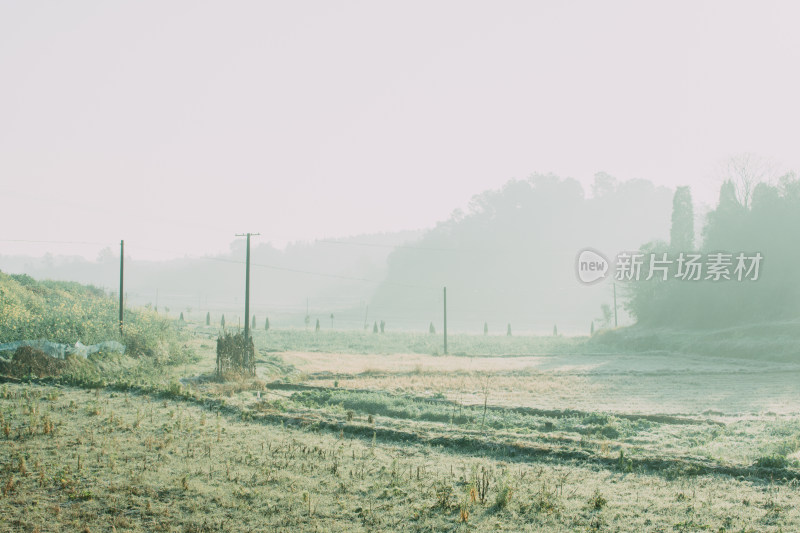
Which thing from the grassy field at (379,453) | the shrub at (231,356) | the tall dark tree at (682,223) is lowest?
the grassy field at (379,453)

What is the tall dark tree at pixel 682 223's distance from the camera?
211ft

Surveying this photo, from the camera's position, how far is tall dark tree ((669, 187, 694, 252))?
64250mm

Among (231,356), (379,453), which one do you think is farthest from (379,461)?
(231,356)

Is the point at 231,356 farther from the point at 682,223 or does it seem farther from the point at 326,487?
the point at 682,223

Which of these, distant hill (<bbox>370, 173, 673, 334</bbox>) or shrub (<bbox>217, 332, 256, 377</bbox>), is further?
distant hill (<bbox>370, 173, 673, 334</bbox>)

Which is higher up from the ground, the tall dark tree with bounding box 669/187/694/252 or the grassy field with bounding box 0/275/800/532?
the tall dark tree with bounding box 669/187/694/252

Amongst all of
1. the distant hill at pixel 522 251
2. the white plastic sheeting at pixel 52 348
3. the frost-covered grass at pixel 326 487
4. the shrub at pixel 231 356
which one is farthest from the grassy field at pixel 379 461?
the distant hill at pixel 522 251

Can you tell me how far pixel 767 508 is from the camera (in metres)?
9.05

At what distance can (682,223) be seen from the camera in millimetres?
64938

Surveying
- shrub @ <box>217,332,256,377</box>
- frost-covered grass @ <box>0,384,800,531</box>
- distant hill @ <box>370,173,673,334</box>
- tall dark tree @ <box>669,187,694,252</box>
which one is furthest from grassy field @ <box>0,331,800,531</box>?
distant hill @ <box>370,173,673,334</box>

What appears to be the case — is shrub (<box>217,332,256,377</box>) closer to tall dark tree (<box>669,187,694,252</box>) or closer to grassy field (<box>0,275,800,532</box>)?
grassy field (<box>0,275,800,532</box>)

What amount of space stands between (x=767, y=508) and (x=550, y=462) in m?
3.55

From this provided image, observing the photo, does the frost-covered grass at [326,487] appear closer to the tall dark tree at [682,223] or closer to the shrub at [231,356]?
the shrub at [231,356]

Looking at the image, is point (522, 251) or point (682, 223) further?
point (522, 251)
